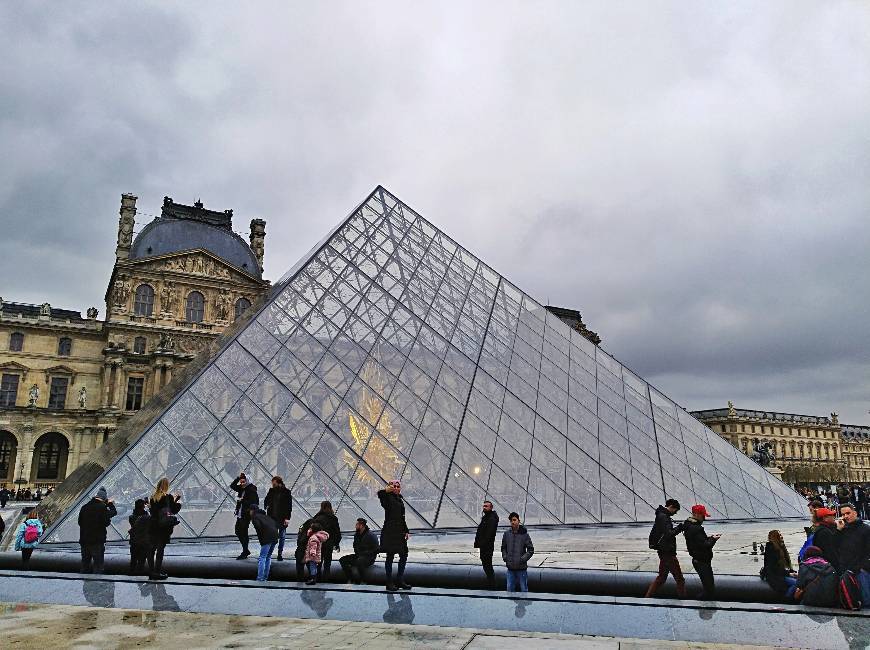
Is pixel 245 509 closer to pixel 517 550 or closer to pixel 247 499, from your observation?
pixel 247 499

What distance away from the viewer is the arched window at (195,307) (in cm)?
4872

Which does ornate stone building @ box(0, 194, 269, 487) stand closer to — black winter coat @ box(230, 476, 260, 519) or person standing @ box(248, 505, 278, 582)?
black winter coat @ box(230, 476, 260, 519)

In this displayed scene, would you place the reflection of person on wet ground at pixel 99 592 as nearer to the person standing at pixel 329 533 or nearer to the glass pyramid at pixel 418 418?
the person standing at pixel 329 533

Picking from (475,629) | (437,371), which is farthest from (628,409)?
(475,629)

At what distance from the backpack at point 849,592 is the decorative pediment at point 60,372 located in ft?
170

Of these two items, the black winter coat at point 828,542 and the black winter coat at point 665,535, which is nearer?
the black winter coat at point 828,542

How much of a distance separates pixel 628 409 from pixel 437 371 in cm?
627

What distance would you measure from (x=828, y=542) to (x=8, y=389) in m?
52.8

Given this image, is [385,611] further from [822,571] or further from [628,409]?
[628,409]

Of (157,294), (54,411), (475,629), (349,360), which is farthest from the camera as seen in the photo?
(157,294)

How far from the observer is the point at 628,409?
1755 centimetres

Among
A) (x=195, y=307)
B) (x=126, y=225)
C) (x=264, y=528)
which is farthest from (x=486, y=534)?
(x=126, y=225)

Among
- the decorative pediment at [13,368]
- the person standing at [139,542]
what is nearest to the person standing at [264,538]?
the person standing at [139,542]

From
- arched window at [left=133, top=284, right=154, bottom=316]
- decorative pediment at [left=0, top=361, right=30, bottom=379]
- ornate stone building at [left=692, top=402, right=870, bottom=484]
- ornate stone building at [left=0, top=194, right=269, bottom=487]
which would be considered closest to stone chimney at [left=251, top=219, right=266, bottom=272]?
ornate stone building at [left=0, top=194, right=269, bottom=487]
